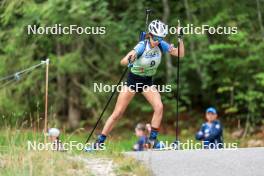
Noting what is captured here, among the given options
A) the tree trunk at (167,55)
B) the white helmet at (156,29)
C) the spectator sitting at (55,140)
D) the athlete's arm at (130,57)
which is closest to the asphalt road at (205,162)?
the spectator sitting at (55,140)

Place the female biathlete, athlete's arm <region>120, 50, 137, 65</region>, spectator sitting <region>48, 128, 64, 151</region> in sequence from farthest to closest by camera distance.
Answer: the female biathlete, athlete's arm <region>120, 50, 137, 65</region>, spectator sitting <region>48, 128, 64, 151</region>

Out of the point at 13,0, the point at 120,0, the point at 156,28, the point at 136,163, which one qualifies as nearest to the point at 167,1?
the point at 120,0

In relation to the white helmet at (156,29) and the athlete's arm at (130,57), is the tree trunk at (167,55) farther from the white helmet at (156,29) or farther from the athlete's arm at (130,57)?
the athlete's arm at (130,57)

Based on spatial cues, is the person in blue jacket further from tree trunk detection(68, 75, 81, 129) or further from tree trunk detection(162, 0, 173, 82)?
tree trunk detection(68, 75, 81, 129)

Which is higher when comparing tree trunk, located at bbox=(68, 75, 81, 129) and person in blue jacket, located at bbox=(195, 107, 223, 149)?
tree trunk, located at bbox=(68, 75, 81, 129)

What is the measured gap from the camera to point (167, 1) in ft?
65.2

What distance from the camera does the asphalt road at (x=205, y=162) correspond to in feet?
27.9

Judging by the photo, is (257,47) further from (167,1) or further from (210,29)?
(167,1)

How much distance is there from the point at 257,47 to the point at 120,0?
12.2 feet

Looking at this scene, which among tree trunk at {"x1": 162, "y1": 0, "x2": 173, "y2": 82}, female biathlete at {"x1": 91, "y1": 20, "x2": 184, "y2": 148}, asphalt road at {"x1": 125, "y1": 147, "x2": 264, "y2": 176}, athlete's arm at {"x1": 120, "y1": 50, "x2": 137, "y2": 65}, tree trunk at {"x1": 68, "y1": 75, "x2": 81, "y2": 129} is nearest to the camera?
asphalt road at {"x1": 125, "y1": 147, "x2": 264, "y2": 176}

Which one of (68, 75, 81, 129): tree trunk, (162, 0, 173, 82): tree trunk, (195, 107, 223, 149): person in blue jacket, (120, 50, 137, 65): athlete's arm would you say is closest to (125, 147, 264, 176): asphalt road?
(120, 50, 137, 65): athlete's arm

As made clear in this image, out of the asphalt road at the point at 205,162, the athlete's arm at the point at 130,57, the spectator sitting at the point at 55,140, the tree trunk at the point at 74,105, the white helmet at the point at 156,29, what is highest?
the white helmet at the point at 156,29

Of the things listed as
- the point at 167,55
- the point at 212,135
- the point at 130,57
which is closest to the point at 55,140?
the point at 130,57

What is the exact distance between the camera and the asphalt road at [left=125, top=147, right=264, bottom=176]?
852 centimetres
